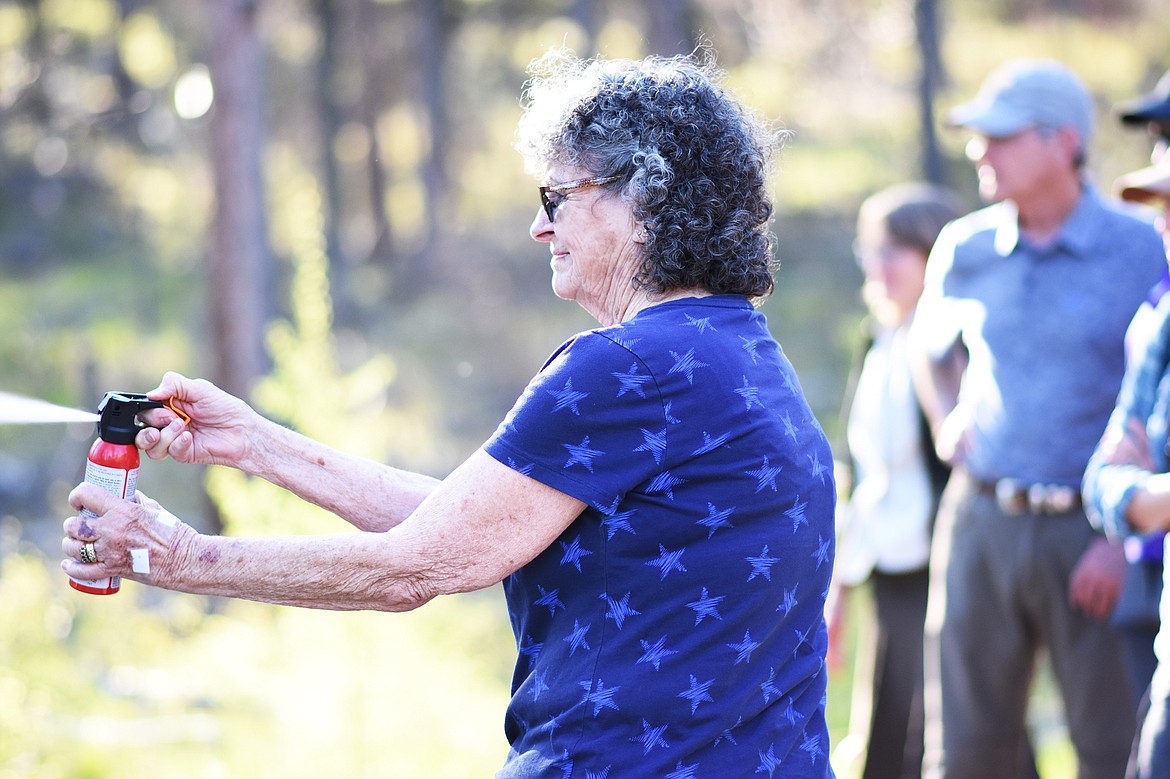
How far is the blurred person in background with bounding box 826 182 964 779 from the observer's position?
4465 mm

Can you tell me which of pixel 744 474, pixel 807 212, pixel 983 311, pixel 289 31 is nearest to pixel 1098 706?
pixel 983 311

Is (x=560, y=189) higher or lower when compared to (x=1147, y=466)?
higher

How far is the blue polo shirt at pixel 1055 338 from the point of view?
12.3 ft

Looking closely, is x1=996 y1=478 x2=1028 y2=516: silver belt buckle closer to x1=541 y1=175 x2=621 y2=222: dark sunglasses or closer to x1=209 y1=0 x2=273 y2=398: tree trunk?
x1=541 y1=175 x2=621 y2=222: dark sunglasses

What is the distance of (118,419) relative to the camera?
2.02 meters

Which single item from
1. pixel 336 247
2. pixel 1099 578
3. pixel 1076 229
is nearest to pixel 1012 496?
pixel 1099 578

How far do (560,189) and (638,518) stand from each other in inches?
22.2

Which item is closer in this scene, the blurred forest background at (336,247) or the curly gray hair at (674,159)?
the curly gray hair at (674,159)

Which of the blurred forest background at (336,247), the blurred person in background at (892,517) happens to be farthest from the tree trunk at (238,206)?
the blurred person in background at (892,517)

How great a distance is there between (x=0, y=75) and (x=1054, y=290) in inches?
687

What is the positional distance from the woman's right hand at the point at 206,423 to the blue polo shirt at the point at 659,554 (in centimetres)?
64

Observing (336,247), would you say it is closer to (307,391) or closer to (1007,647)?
(307,391)

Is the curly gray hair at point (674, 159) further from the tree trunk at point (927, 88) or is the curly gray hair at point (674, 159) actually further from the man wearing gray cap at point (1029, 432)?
the tree trunk at point (927, 88)

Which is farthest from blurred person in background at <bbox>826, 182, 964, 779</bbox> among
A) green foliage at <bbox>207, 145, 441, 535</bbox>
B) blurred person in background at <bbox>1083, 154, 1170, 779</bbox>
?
green foliage at <bbox>207, 145, 441, 535</bbox>
